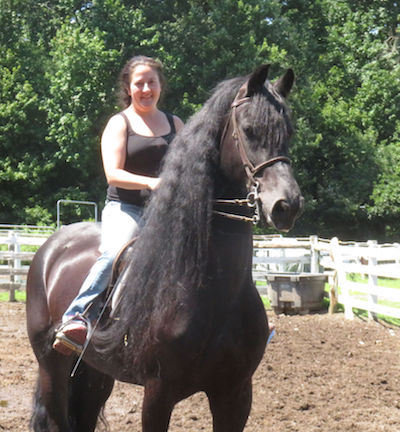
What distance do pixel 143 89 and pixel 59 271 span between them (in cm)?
136

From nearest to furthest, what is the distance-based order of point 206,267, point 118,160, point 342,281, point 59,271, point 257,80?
point 257,80, point 206,267, point 118,160, point 59,271, point 342,281

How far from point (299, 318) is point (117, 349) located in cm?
812

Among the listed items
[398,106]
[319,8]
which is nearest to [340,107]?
[398,106]

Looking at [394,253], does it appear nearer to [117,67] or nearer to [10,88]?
[117,67]

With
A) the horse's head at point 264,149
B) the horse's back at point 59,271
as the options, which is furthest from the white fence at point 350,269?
the horse's head at point 264,149

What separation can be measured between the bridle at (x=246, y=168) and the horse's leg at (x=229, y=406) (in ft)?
2.89

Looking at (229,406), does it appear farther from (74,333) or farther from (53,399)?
(53,399)

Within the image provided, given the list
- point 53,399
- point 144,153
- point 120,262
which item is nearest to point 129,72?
point 144,153

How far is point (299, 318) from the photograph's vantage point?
11.0 metres

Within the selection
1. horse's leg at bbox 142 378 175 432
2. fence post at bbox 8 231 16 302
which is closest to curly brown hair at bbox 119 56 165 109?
horse's leg at bbox 142 378 175 432

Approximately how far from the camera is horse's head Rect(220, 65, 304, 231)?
2.61 m

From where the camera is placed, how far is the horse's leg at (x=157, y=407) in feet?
10.0

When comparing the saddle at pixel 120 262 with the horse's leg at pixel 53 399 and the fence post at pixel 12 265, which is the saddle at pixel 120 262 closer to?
the horse's leg at pixel 53 399

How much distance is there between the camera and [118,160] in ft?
11.0
